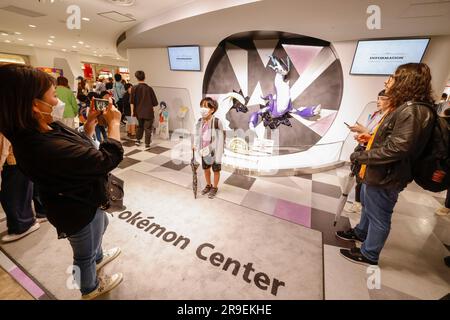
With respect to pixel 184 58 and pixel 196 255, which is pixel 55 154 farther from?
pixel 184 58

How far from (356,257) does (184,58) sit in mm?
5650

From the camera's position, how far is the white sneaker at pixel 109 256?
1645 millimetres

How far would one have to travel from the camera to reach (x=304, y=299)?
1468 mm

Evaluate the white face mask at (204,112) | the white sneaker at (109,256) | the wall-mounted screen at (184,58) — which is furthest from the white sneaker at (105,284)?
the wall-mounted screen at (184,58)

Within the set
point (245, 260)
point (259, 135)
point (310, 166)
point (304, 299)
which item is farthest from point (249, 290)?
point (259, 135)

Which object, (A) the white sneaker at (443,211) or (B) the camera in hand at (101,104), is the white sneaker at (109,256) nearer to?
(B) the camera in hand at (101,104)

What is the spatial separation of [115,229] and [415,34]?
17.3 feet

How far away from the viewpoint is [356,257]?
1.76 meters

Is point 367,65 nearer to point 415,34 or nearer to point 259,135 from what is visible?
point 415,34

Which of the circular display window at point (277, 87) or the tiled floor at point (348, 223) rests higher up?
the circular display window at point (277, 87)

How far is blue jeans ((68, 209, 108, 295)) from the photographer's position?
3.69 feet

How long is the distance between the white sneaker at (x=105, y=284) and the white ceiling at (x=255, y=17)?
317cm

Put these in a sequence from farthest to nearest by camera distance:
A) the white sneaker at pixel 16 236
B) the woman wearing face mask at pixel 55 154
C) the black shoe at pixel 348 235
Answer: the black shoe at pixel 348 235 → the white sneaker at pixel 16 236 → the woman wearing face mask at pixel 55 154

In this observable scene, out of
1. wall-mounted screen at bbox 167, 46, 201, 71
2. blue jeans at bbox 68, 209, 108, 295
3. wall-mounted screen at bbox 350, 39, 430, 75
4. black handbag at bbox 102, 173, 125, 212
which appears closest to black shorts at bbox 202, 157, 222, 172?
black handbag at bbox 102, 173, 125, 212
